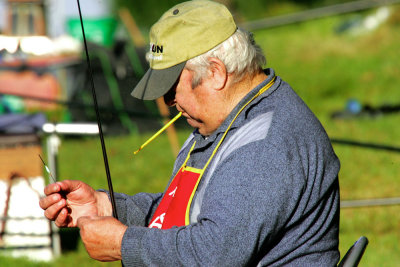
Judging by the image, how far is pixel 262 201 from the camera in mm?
1590

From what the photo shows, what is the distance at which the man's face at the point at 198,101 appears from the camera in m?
1.85

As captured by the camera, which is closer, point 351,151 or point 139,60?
point 351,151

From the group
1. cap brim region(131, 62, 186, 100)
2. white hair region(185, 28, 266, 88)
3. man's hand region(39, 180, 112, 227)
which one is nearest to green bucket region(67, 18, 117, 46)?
man's hand region(39, 180, 112, 227)

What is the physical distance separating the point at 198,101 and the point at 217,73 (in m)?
0.11

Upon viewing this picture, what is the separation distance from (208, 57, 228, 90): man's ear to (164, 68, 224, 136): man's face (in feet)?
0.05

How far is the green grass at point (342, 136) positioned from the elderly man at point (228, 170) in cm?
90

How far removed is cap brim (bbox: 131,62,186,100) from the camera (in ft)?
6.06

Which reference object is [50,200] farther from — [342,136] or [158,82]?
[342,136]

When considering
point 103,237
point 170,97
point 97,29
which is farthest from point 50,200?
point 97,29

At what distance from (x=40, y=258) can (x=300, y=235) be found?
323 cm

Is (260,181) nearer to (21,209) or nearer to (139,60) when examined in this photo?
(21,209)

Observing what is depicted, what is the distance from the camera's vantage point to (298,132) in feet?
5.63

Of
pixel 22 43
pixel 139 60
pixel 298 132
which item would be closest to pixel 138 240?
pixel 298 132

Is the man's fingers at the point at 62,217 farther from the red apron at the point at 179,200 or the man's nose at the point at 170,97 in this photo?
the man's nose at the point at 170,97
